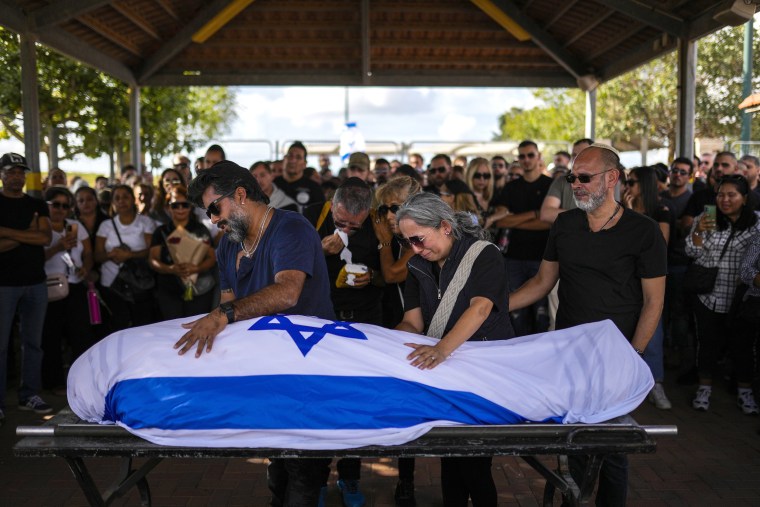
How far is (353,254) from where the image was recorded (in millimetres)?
4930

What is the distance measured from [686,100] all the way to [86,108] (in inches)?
496

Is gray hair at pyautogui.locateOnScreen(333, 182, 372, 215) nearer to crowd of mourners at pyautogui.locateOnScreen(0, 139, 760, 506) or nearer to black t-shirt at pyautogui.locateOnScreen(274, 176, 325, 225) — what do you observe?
crowd of mourners at pyautogui.locateOnScreen(0, 139, 760, 506)

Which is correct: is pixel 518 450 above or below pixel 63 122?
below

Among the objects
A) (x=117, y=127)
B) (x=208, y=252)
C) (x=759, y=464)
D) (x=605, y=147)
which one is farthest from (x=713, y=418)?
(x=117, y=127)

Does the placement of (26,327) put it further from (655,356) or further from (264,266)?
(655,356)

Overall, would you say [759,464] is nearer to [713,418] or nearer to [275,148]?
[713,418]

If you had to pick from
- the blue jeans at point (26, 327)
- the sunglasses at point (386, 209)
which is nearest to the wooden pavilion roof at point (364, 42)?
the blue jeans at point (26, 327)

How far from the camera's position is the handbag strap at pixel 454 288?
3484mm

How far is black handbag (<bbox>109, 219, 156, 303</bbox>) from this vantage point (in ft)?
23.6

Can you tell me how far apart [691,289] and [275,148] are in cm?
1112

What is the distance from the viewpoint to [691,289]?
21.8ft

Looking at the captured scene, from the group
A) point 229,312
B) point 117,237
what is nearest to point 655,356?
point 229,312

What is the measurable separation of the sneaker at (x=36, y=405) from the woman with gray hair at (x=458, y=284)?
412 centimetres

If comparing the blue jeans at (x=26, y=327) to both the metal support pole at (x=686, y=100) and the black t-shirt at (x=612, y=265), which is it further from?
the metal support pole at (x=686, y=100)
